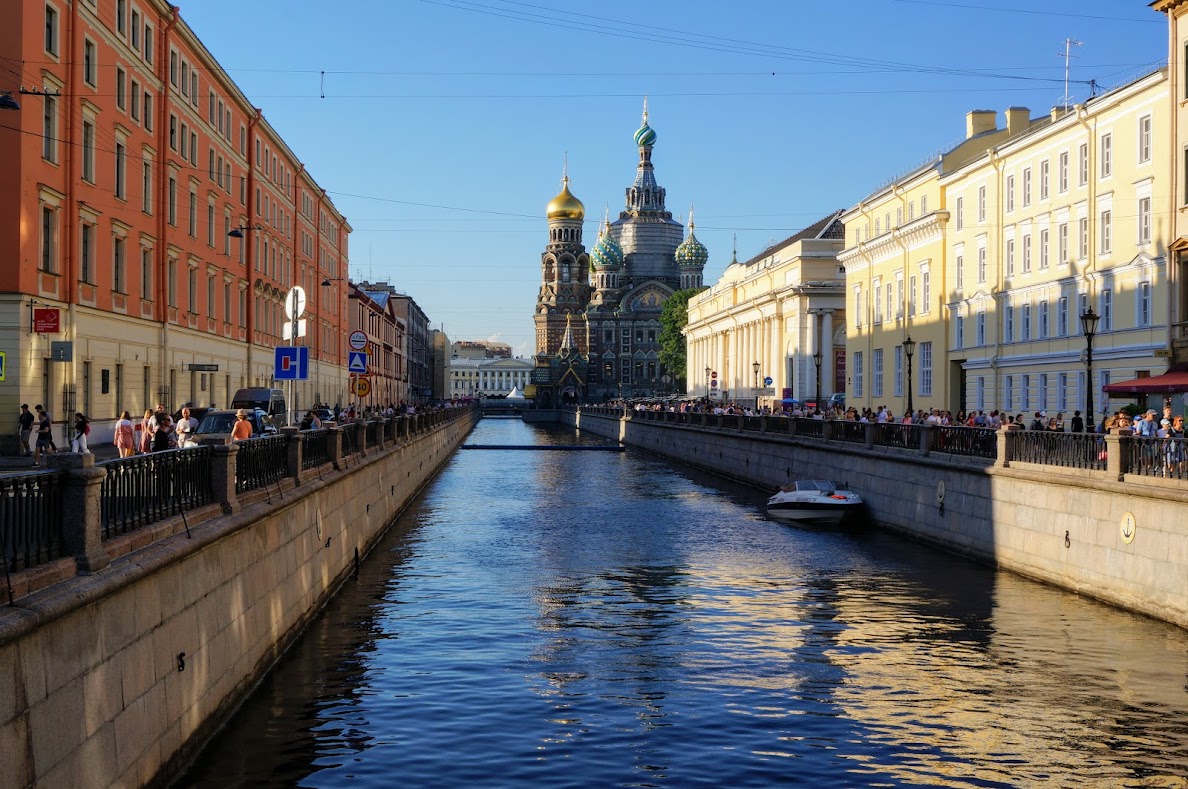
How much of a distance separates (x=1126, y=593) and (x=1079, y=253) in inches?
1060

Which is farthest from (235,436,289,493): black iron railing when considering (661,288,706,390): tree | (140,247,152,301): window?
(661,288,706,390): tree

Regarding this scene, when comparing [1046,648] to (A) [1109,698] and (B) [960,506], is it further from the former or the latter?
(B) [960,506]

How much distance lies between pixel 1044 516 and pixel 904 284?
42.9 m

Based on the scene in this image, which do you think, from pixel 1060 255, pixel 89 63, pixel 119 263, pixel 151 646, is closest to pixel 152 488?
pixel 151 646

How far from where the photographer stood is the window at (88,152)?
128ft

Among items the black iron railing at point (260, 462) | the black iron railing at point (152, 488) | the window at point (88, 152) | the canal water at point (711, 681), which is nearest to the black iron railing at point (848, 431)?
the canal water at point (711, 681)

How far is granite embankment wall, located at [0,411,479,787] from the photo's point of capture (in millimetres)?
9414

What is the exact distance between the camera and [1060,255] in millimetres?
48531

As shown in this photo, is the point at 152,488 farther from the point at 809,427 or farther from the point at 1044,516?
the point at 809,427

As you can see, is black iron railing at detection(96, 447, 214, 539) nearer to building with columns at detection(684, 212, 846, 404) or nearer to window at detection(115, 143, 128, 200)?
window at detection(115, 143, 128, 200)

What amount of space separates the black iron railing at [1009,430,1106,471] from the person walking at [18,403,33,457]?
22.3 metres

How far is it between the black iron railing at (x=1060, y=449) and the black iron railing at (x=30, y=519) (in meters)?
18.6

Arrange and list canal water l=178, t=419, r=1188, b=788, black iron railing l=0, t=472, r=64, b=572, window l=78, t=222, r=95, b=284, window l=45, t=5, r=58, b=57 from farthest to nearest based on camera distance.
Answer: window l=78, t=222, r=95, b=284, window l=45, t=5, r=58, b=57, canal water l=178, t=419, r=1188, b=788, black iron railing l=0, t=472, r=64, b=572

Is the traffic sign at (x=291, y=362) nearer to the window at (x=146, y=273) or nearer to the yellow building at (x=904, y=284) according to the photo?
the window at (x=146, y=273)
